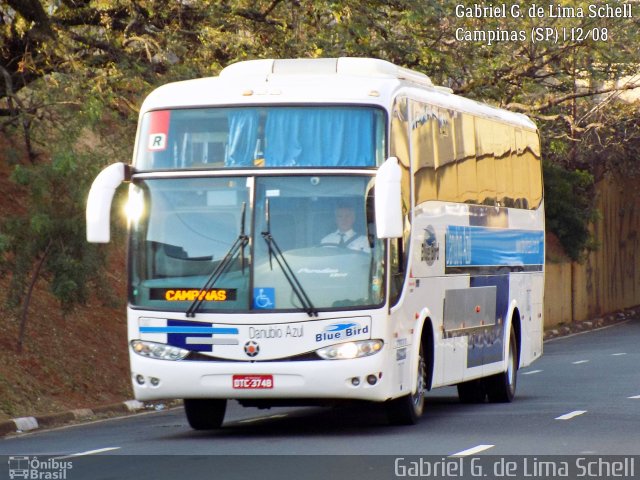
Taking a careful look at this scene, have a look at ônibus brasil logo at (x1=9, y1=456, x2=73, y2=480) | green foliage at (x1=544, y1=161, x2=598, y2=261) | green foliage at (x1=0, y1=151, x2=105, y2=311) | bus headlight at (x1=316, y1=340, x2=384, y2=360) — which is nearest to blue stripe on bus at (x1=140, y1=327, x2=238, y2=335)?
bus headlight at (x1=316, y1=340, x2=384, y2=360)

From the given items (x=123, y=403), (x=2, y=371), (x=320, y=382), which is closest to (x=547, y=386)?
(x=123, y=403)

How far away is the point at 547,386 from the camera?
21312 millimetres

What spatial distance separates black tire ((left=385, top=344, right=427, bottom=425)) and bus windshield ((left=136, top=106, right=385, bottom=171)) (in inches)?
98.0

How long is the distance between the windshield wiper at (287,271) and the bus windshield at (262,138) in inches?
23.3

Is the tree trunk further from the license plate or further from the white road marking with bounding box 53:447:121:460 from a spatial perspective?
the license plate

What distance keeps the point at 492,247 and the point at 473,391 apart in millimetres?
2136

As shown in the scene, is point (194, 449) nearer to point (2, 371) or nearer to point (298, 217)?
point (298, 217)

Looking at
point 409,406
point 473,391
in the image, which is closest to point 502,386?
point 473,391

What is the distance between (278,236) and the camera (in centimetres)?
1290

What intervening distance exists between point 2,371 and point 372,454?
8.57 meters

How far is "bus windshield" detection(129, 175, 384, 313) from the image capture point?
12836 millimetres

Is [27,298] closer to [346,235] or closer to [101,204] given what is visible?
[101,204]

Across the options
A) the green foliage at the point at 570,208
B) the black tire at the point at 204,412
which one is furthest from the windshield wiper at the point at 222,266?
the green foliage at the point at 570,208

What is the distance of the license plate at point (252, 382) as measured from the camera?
12.7 meters
